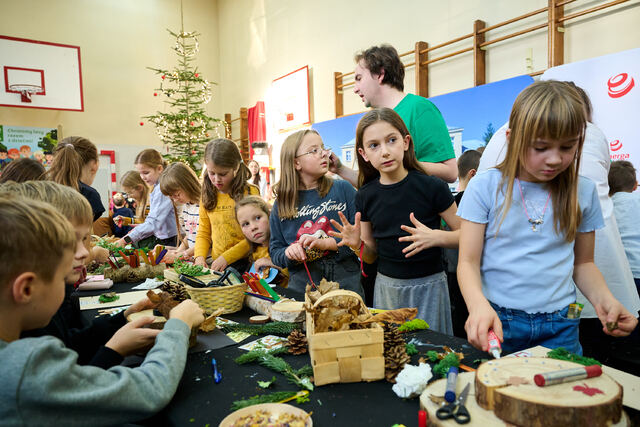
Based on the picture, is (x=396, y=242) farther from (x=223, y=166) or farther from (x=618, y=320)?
(x=223, y=166)

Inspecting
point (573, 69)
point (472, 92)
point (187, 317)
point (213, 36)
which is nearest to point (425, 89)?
point (472, 92)

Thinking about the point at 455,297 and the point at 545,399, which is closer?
the point at 545,399

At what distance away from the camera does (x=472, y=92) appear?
182 inches

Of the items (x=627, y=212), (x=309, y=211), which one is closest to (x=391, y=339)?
(x=309, y=211)

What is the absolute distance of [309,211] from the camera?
7.36 feet

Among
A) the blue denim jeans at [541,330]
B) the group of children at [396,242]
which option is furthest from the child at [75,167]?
the blue denim jeans at [541,330]

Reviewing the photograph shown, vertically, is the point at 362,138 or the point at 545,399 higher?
the point at 362,138

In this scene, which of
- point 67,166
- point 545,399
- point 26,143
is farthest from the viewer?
point 26,143

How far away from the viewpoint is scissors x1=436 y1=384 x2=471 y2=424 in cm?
75

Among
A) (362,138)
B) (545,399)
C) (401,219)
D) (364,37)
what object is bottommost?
(545,399)

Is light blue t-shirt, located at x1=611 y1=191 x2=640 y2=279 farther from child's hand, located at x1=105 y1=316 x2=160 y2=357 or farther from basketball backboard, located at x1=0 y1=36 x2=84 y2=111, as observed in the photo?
basketball backboard, located at x1=0 y1=36 x2=84 y2=111

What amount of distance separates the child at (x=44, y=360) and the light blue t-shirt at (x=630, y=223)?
9.56 ft

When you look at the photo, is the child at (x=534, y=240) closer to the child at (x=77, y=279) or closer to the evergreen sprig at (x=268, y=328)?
the evergreen sprig at (x=268, y=328)

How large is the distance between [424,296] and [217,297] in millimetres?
864
